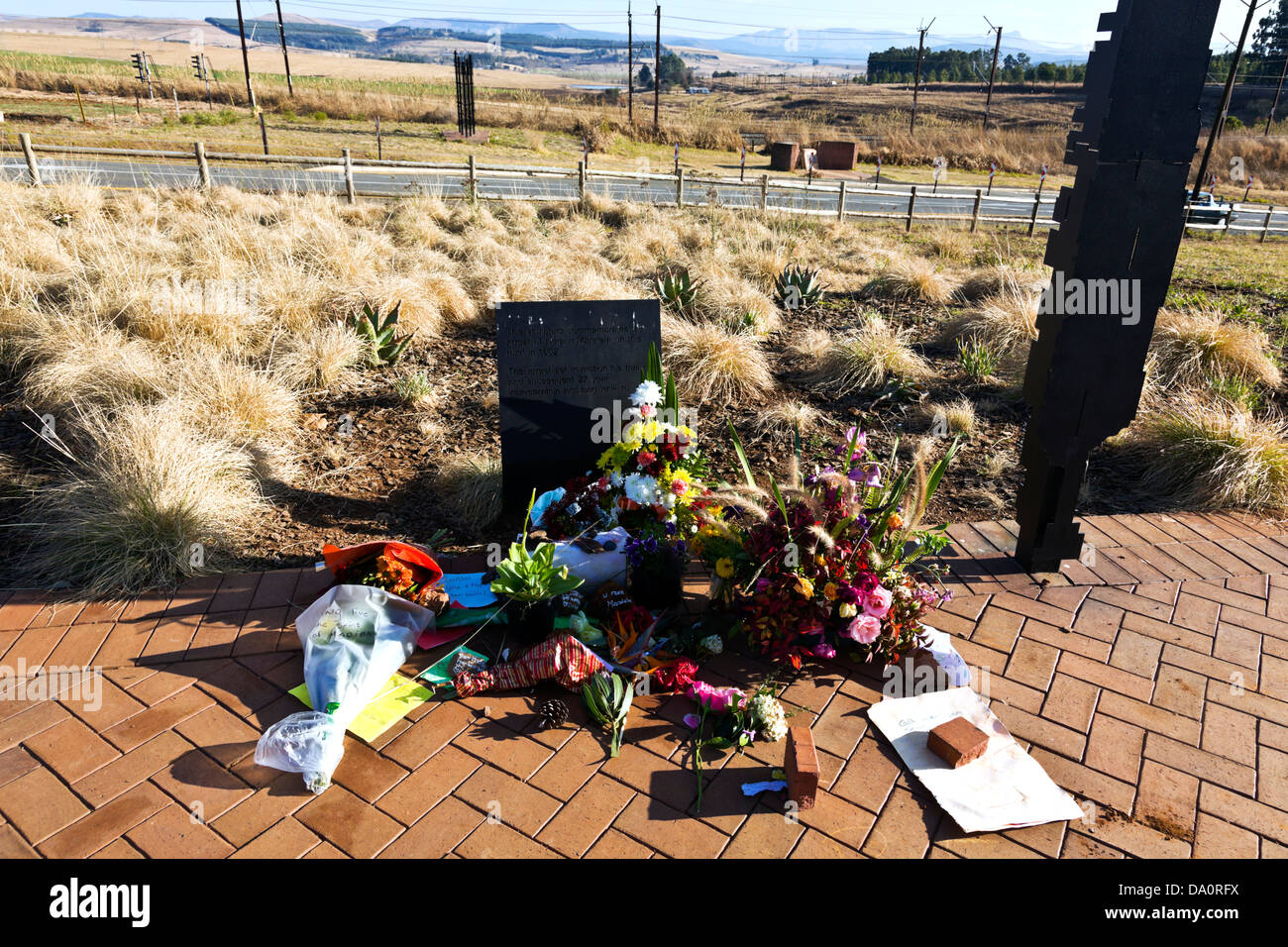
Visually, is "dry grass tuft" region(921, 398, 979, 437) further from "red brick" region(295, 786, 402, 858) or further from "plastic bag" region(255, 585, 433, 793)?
"red brick" region(295, 786, 402, 858)

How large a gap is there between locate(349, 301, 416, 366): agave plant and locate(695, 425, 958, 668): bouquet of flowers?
3.76 meters

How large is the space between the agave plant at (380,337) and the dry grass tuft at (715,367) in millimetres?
2104

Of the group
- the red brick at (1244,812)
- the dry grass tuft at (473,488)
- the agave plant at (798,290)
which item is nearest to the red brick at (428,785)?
the dry grass tuft at (473,488)

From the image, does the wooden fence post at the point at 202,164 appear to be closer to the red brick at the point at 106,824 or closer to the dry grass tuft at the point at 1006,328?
the dry grass tuft at the point at 1006,328

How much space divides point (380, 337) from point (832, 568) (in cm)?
430

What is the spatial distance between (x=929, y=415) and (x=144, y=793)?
507cm

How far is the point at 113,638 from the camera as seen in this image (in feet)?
10.6

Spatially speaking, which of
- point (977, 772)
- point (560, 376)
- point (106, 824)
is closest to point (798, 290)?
point (560, 376)

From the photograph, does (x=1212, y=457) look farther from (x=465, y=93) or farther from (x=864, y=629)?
(x=465, y=93)

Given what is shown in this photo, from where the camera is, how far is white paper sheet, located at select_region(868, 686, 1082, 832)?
249 cm

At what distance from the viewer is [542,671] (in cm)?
299

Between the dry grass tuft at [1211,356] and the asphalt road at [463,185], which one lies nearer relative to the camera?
the dry grass tuft at [1211,356]

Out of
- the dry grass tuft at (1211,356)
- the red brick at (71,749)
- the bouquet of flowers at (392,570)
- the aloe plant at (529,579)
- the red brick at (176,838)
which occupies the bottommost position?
the red brick at (71,749)

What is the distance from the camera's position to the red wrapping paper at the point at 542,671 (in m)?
2.98
